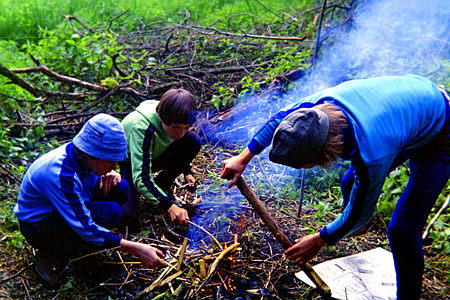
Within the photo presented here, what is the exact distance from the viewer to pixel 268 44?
6.10 m

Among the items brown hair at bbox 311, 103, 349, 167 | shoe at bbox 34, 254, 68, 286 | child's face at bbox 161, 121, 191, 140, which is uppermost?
brown hair at bbox 311, 103, 349, 167

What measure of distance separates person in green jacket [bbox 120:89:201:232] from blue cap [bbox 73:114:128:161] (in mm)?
648

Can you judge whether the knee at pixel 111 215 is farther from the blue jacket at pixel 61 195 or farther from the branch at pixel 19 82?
the branch at pixel 19 82

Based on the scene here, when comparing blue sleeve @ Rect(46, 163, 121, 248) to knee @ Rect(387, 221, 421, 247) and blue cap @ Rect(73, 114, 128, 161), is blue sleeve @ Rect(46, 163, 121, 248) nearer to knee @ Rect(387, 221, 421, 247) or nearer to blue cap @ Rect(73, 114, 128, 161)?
blue cap @ Rect(73, 114, 128, 161)

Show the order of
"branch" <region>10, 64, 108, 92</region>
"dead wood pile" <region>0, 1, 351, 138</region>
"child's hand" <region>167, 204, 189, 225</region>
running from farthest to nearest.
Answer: "dead wood pile" <region>0, 1, 351, 138</region> < "branch" <region>10, 64, 108, 92</region> < "child's hand" <region>167, 204, 189, 225</region>

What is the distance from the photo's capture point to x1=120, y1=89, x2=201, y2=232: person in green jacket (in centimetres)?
295

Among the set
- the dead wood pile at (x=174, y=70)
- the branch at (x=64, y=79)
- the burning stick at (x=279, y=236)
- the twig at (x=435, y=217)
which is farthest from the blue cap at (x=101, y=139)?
the branch at (x=64, y=79)

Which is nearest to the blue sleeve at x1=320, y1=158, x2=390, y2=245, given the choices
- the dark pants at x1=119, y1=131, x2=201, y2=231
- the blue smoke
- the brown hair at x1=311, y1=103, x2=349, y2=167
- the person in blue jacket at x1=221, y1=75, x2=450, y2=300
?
the person in blue jacket at x1=221, y1=75, x2=450, y2=300

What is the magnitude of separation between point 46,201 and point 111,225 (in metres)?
0.57

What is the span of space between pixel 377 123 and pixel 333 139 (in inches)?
9.9

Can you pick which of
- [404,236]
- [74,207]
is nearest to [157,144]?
[74,207]

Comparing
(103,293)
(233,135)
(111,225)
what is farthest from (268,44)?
(103,293)

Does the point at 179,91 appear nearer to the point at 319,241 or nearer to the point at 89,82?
the point at 319,241

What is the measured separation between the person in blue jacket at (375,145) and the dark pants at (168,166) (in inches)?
46.1
